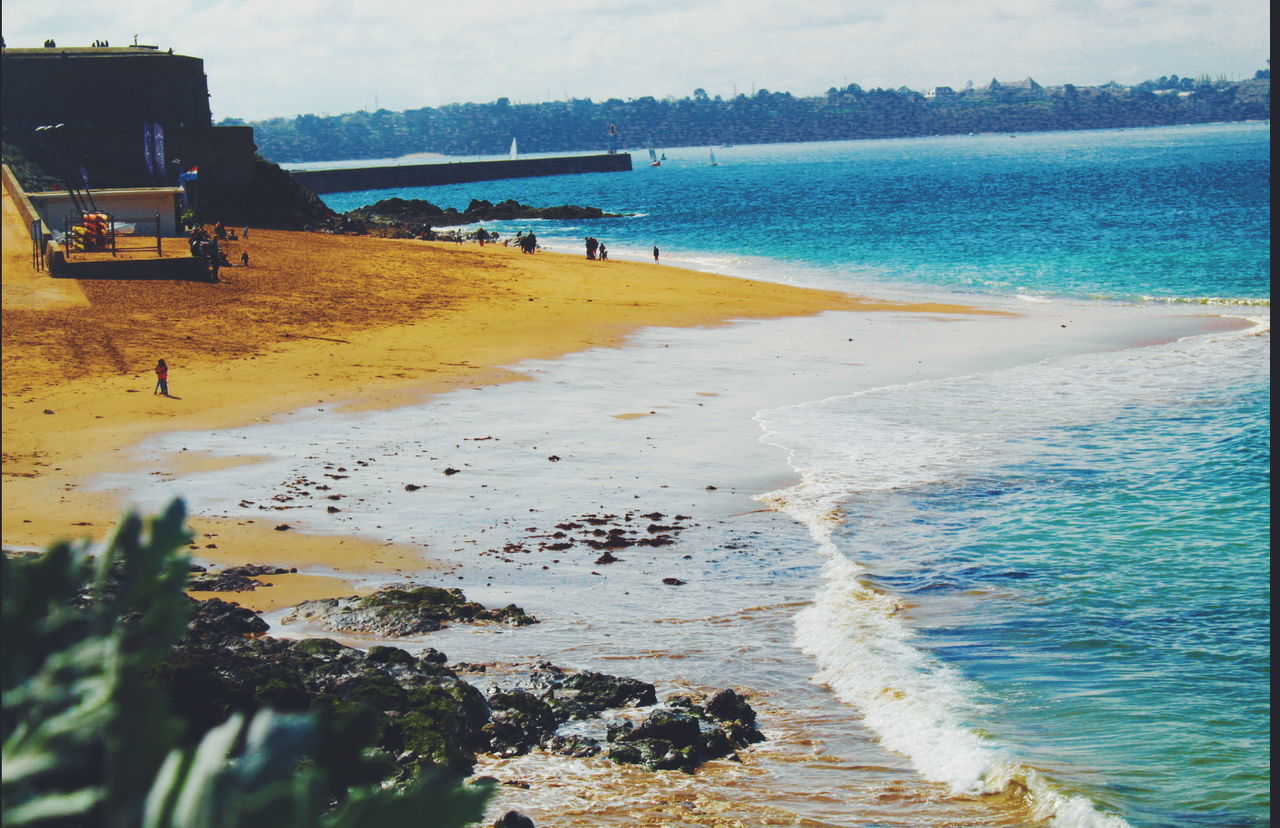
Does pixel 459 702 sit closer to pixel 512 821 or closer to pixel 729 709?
pixel 512 821

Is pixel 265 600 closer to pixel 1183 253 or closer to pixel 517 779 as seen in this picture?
pixel 517 779

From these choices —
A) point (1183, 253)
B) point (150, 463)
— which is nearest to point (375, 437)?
point (150, 463)

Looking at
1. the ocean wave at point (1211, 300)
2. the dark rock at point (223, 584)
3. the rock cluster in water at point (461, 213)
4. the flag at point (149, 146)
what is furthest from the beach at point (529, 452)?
the rock cluster in water at point (461, 213)

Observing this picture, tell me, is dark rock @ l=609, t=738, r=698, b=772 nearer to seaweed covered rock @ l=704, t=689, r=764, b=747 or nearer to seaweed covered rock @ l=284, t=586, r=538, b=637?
seaweed covered rock @ l=704, t=689, r=764, b=747

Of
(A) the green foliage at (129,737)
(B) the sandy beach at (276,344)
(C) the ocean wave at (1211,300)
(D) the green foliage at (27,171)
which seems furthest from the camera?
(D) the green foliage at (27,171)

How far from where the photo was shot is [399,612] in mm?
14969

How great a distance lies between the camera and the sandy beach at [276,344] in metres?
18.4

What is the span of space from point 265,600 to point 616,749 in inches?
222

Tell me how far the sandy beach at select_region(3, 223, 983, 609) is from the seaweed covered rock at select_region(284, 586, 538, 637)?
29.2 inches

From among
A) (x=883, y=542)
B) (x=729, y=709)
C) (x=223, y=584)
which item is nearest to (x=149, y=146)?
(x=223, y=584)

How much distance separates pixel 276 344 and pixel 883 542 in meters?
18.1

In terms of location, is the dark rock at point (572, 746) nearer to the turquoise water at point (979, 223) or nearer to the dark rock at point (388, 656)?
the dark rock at point (388, 656)

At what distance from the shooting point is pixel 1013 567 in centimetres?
1755

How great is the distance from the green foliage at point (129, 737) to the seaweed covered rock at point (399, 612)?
42.8 feet
